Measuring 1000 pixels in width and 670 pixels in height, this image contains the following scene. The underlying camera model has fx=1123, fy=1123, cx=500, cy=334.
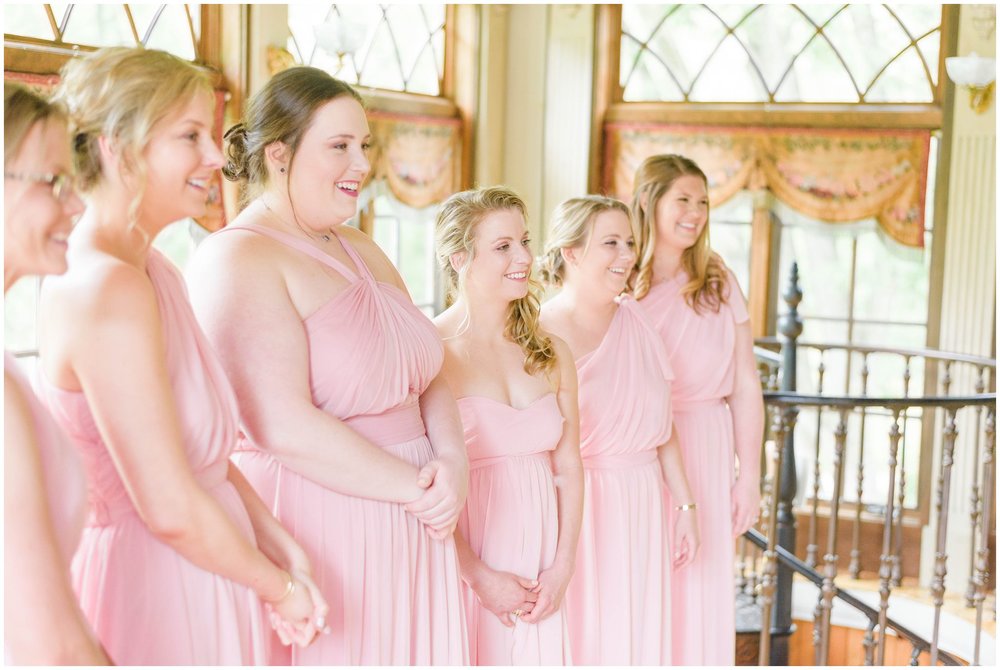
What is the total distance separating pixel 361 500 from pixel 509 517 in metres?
0.57

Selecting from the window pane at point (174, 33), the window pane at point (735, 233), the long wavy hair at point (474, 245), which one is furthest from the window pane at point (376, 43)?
the long wavy hair at point (474, 245)

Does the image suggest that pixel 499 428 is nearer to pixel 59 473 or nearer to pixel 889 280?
pixel 59 473

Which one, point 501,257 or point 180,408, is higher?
point 501,257

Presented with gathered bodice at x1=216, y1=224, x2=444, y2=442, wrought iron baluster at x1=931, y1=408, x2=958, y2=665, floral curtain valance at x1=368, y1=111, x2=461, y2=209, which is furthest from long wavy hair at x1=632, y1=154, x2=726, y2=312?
floral curtain valance at x1=368, y1=111, x2=461, y2=209

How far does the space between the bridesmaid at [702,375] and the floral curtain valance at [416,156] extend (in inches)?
153

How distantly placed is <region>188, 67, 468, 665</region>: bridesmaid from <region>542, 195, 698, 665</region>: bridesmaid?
2.92 ft

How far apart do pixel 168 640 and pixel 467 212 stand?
123 centimetres

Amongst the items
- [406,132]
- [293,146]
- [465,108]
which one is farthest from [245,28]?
[293,146]

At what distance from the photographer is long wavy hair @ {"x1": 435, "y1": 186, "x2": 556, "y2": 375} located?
257 cm

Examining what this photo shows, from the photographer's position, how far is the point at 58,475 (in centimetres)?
136

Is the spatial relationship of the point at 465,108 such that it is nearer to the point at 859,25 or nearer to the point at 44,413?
the point at 859,25

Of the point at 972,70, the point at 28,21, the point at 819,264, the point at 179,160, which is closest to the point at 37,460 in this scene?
the point at 179,160

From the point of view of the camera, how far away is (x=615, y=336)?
9.98 feet

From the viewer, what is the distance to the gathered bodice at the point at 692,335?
3.35m
